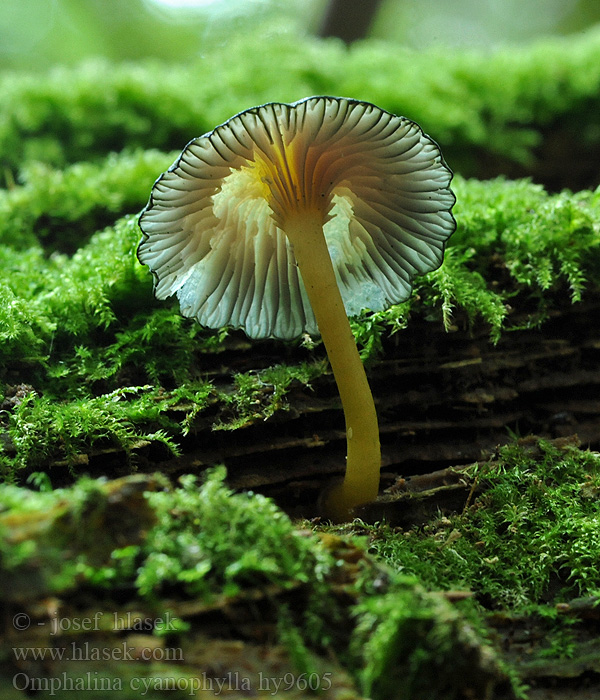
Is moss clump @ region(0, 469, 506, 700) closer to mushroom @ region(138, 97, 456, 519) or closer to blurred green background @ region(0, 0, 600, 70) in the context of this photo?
mushroom @ region(138, 97, 456, 519)

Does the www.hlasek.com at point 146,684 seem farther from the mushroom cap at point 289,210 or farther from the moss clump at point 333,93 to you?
the moss clump at point 333,93

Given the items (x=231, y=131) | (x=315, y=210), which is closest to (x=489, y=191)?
(x=315, y=210)

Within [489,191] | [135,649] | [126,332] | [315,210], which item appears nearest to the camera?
[135,649]

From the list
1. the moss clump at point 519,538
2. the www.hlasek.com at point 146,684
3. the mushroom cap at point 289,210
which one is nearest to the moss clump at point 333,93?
the mushroom cap at point 289,210

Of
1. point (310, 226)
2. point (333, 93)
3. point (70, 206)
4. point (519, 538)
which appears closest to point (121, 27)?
point (333, 93)

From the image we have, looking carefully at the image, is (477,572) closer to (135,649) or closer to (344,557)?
(344,557)

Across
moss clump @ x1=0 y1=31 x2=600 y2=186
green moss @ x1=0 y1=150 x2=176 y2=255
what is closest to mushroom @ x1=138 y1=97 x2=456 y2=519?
green moss @ x1=0 y1=150 x2=176 y2=255
